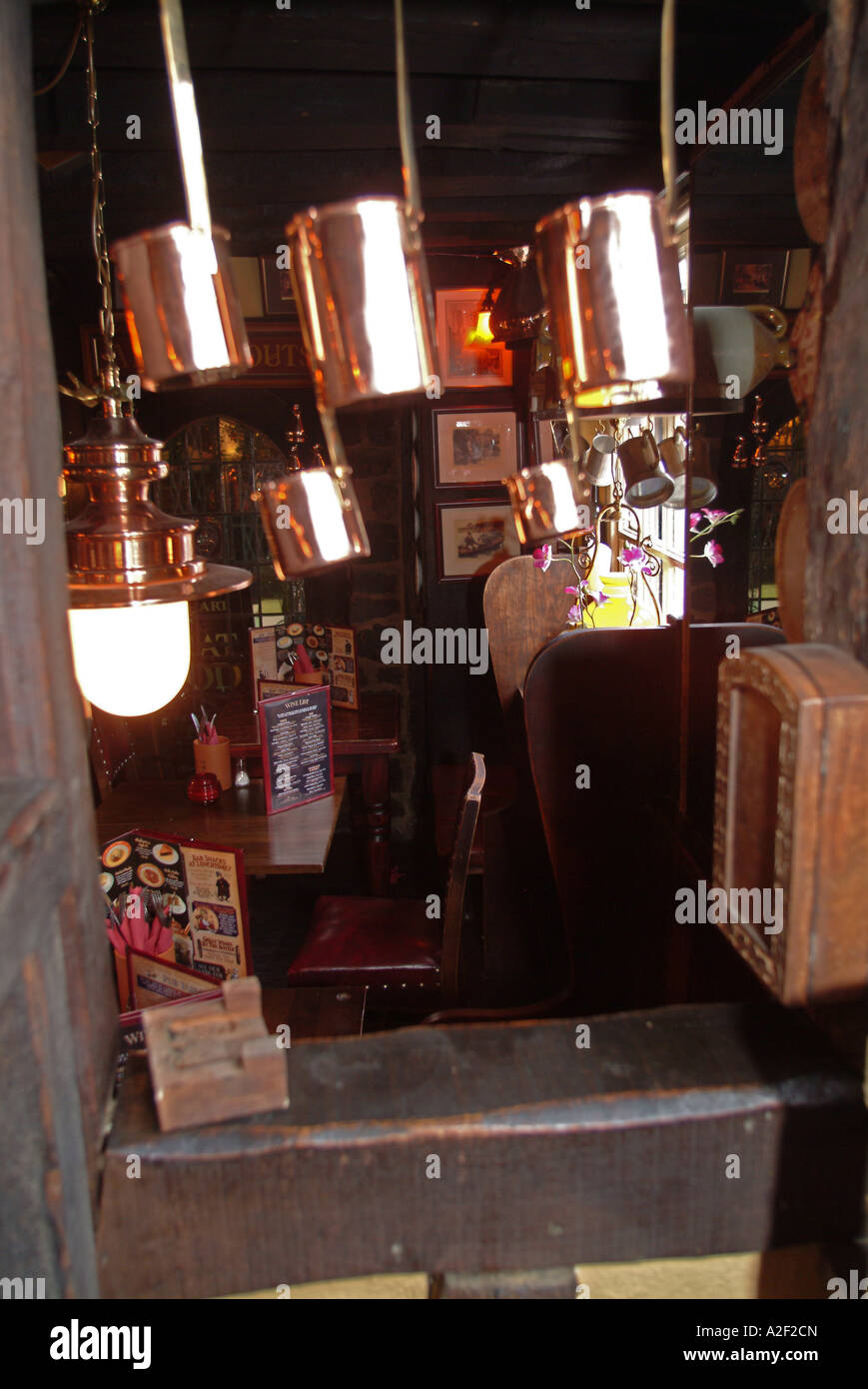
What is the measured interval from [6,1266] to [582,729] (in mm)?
2192

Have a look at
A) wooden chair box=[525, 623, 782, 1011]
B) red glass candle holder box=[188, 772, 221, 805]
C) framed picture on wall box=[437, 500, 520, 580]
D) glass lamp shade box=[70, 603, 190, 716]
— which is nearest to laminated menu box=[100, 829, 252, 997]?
glass lamp shade box=[70, 603, 190, 716]

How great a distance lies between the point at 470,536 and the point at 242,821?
8.93ft

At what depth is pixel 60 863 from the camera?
3.26 ft

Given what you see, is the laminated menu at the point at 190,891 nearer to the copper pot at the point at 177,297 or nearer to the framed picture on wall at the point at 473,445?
the copper pot at the point at 177,297

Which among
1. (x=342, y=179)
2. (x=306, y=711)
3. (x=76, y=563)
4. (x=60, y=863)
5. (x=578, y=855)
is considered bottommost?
Answer: (x=578, y=855)

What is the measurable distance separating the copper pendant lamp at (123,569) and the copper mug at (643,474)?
1.94 meters

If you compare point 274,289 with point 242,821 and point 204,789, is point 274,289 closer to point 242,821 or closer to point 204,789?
point 204,789

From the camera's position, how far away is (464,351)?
5855 millimetres

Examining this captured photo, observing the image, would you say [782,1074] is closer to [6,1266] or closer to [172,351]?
[6,1266]

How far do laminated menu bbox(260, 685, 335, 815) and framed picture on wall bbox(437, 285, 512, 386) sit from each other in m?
2.68

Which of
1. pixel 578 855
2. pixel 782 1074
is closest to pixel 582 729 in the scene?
pixel 578 855

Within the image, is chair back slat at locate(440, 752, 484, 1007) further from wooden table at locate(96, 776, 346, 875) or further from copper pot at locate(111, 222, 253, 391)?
copper pot at locate(111, 222, 253, 391)

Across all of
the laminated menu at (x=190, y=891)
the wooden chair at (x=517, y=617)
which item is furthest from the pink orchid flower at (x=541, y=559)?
the laminated menu at (x=190, y=891)

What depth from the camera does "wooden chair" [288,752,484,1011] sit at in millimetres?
3039
